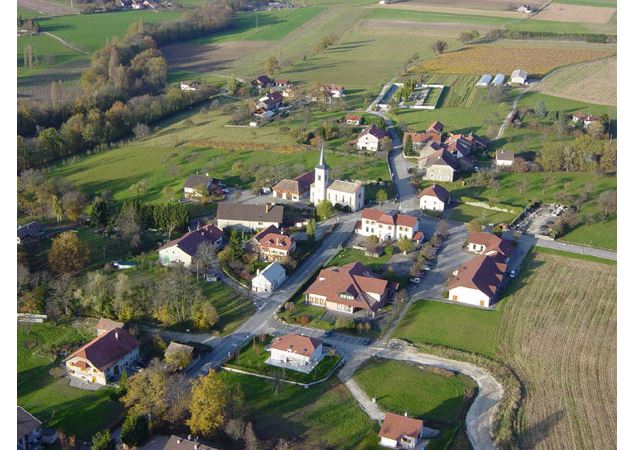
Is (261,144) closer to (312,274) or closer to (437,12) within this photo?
(312,274)

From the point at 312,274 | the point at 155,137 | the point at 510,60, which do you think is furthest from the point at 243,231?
the point at 510,60

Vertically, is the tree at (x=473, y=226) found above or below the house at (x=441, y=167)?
below

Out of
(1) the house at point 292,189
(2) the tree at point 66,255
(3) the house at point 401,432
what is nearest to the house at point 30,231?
(2) the tree at point 66,255

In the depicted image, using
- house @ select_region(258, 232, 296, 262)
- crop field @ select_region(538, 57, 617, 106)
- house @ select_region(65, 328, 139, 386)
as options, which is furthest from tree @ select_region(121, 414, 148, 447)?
crop field @ select_region(538, 57, 617, 106)

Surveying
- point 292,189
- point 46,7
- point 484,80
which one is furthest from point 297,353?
point 46,7

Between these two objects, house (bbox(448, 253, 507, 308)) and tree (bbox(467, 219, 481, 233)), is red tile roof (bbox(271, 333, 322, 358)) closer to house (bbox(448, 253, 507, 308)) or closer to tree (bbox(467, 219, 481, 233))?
house (bbox(448, 253, 507, 308))

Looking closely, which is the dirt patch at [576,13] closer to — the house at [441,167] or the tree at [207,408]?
the house at [441,167]
